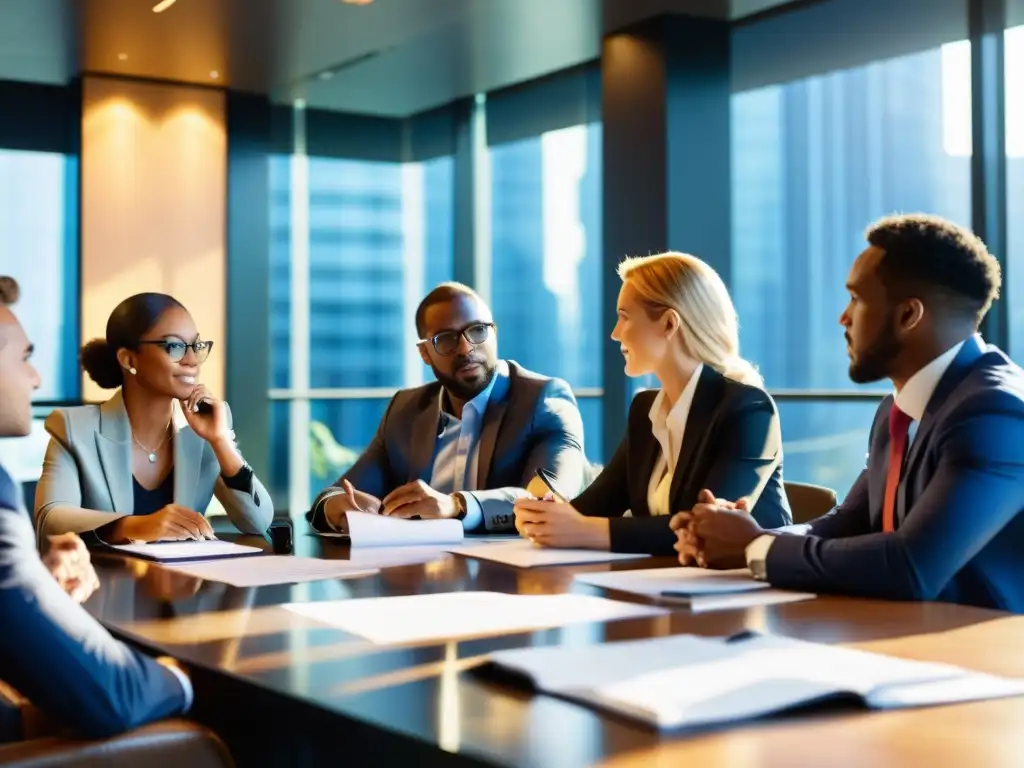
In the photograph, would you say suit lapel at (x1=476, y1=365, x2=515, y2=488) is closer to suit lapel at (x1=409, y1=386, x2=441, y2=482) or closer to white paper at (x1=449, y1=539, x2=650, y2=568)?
suit lapel at (x1=409, y1=386, x2=441, y2=482)

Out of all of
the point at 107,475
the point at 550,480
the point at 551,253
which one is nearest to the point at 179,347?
the point at 107,475

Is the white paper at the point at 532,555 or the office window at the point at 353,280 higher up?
the office window at the point at 353,280

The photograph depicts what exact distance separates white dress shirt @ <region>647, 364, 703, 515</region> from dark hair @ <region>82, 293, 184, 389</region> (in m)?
1.37

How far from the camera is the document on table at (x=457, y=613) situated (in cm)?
177

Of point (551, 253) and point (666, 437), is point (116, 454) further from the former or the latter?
point (551, 253)

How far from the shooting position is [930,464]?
2244 mm

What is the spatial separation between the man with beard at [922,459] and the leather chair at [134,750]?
3.52 ft

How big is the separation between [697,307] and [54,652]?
2.08 meters

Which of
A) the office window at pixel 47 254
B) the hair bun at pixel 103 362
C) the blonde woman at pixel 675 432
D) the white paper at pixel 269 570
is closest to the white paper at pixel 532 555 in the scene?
the blonde woman at pixel 675 432

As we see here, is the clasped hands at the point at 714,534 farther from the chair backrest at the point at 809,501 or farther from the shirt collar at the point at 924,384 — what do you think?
the chair backrest at the point at 809,501

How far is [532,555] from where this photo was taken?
2.66 metres

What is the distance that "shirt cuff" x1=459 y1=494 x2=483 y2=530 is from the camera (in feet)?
10.5

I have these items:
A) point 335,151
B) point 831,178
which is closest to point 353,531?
point 831,178

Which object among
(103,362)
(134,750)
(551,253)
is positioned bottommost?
(134,750)
